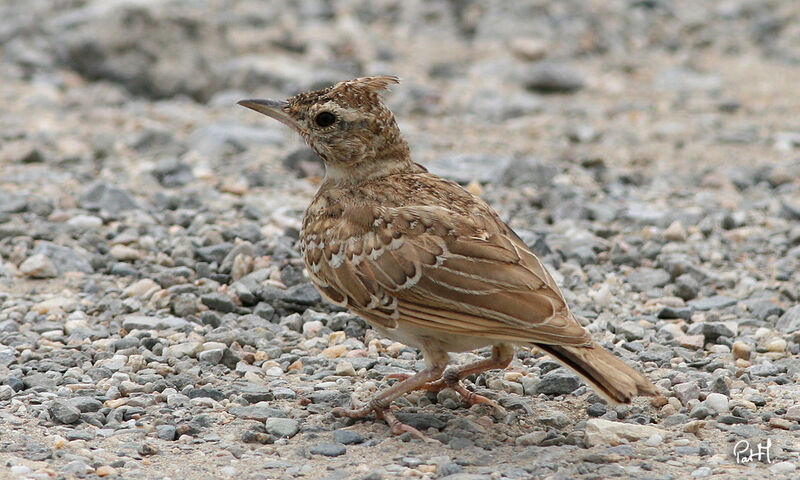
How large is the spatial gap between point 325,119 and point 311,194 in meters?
Answer: 3.14

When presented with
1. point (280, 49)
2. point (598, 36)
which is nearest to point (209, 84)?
point (280, 49)

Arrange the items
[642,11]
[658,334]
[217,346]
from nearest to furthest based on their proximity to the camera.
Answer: [217,346] → [658,334] → [642,11]

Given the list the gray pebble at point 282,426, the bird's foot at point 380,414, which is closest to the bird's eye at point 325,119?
the bird's foot at point 380,414

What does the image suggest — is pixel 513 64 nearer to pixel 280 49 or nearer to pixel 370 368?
pixel 280 49

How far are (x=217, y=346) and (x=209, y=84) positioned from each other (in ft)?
21.9

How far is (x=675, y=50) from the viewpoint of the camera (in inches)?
596

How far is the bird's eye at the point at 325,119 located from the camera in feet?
20.8

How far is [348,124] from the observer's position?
6371 millimetres

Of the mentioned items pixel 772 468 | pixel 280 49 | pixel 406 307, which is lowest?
pixel 772 468

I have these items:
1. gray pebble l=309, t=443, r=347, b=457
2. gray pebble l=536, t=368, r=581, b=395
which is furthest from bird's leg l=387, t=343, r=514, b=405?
gray pebble l=309, t=443, r=347, b=457

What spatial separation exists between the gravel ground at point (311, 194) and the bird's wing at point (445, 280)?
0.59m

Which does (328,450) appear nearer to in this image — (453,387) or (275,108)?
(453,387)

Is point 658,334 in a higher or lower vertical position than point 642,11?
lower

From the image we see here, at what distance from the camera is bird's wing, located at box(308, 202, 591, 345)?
5301 millimetres
